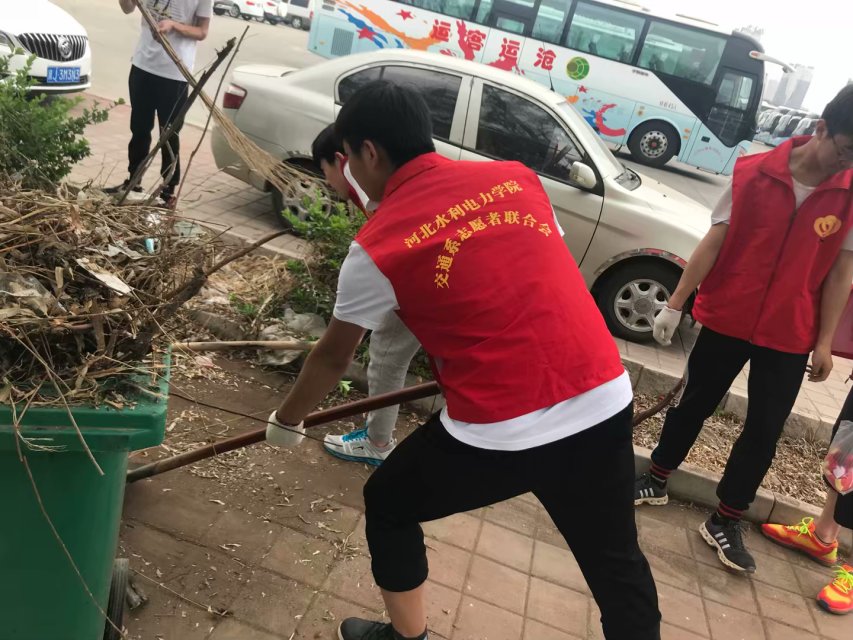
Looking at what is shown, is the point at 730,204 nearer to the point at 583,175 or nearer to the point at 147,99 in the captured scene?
the point at 583,175

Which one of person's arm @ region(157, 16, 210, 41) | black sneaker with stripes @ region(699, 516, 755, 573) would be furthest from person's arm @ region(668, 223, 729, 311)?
person's arm @ region(157, 16, 210, 41)

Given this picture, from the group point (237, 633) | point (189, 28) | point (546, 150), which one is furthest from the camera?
point (546, 150)

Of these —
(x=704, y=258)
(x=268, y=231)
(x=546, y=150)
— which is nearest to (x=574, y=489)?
(x=704, y=258)

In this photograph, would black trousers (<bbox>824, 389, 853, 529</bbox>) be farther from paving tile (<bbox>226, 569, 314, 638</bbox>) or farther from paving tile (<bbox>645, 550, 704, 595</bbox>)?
paving tile (<bbox>226, 569, 314, 638</bbox>)

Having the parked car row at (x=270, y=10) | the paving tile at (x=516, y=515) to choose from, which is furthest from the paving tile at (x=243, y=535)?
the parked car row at (x=270, y=10)

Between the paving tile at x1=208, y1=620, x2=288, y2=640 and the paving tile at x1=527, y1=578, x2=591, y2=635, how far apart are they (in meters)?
0.96

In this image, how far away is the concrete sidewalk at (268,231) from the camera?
4.28 m

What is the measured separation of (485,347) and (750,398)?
1889mm

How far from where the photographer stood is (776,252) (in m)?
2.74

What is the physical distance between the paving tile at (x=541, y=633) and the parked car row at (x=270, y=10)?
1172 inches

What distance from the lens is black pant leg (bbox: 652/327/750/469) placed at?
295 centimetres

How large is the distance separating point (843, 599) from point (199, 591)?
261cm

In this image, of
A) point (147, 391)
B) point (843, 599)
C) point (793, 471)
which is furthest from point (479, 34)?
point (147, 391)

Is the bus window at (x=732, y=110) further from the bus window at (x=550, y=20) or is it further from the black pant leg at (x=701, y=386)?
the black pant leg at (x=701, y=386)
